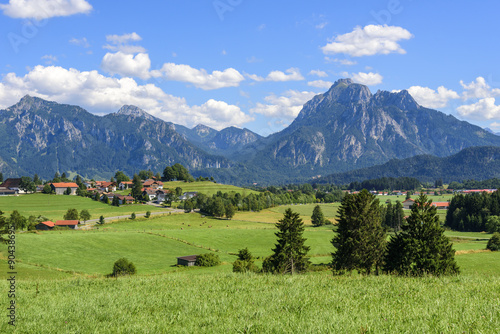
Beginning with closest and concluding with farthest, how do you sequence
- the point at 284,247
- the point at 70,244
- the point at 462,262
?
the point at 284,247 → the point at 462,262 → the point at 70,244

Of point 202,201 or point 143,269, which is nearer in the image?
point 143,269

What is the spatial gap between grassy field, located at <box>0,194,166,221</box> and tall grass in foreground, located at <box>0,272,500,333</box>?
441 feet

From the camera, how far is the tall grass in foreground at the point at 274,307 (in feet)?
29.6

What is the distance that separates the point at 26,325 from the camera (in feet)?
33.6

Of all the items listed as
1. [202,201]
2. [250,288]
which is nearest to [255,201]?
[202,201]

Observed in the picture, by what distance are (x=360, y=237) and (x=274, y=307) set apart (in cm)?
3488

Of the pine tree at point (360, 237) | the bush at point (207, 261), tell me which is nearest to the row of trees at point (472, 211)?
the bush at point (207, 261)

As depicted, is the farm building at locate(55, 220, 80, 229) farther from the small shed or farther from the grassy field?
the small shed

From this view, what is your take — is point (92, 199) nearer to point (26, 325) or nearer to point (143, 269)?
point (143, 269)

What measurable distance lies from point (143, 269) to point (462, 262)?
55.8 metres

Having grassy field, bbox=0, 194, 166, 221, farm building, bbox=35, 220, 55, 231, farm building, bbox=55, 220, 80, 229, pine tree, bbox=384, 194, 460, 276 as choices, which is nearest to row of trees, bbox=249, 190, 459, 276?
pine tree, bbox=384, 194, 460, 276

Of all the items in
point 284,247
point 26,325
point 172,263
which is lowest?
point 172,263

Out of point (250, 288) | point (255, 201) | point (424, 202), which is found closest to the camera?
point (250, 288)

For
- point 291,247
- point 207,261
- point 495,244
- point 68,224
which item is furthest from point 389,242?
point 68,224
